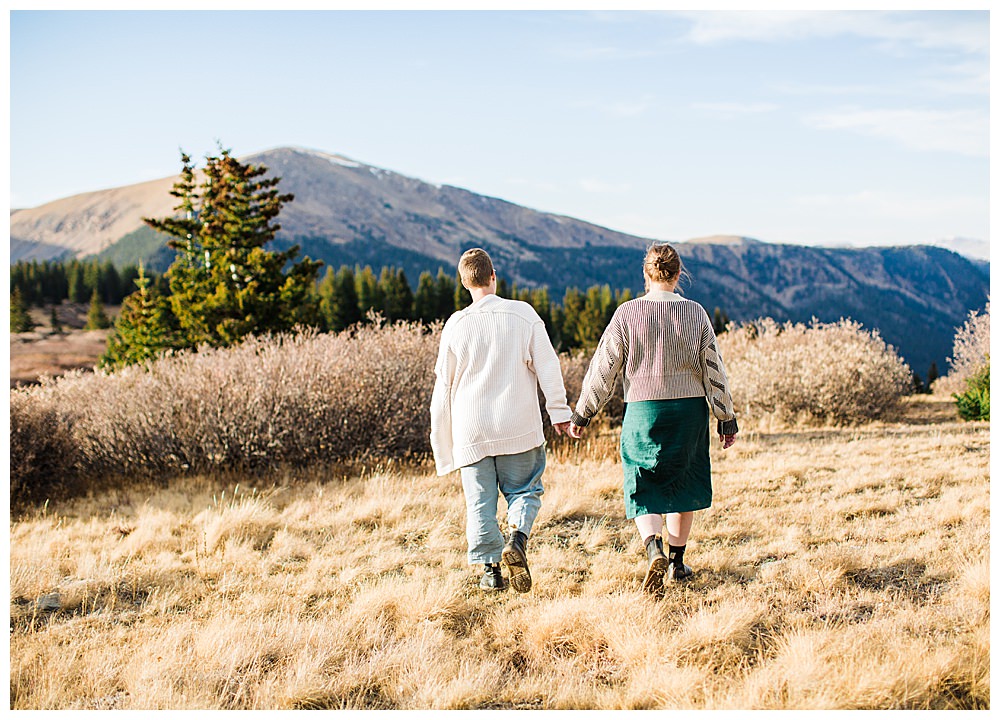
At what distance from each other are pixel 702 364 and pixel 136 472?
748 cm

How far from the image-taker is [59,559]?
5.41m

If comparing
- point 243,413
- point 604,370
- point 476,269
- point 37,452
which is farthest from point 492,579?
point 37,452

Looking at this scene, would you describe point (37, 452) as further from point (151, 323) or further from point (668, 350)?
point (151, 323)

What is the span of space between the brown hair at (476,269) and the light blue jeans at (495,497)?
0.90 meters

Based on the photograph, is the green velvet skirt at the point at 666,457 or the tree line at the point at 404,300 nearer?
the green velvet skirt at the point at 666,457

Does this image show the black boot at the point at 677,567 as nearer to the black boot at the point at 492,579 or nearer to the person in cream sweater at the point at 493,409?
the person in cream sweater at the point at 493,409

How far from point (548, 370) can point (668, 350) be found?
2.01ft

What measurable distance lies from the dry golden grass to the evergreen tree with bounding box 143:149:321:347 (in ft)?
46.7

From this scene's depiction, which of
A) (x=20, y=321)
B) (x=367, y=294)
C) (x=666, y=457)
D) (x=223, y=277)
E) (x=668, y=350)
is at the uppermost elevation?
(x=367, y=294)

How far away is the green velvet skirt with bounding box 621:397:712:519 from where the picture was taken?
409cm

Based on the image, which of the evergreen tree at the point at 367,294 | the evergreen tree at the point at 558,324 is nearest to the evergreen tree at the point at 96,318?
the evergreen tree at the point at 367,294

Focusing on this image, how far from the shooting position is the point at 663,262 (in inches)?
161

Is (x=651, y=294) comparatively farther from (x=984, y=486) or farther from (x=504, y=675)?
(x=984, y=486)

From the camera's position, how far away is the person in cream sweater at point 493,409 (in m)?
4.14
